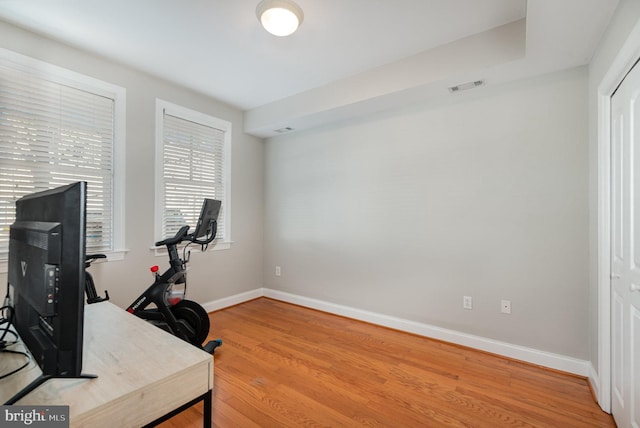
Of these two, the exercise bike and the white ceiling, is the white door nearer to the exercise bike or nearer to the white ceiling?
the white ceiling

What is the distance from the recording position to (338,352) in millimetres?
2586

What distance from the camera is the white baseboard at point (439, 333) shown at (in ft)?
7.41

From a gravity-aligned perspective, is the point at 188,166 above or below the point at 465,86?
below

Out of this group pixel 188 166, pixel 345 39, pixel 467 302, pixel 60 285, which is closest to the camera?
pixel 60 285

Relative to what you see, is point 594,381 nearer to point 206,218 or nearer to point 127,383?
point 127,383

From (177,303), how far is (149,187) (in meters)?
1.28

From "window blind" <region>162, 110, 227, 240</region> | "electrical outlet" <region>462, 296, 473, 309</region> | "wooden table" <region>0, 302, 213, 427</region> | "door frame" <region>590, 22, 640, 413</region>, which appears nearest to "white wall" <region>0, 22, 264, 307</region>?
"window blind" <region>162, 110, 227, 240</region>

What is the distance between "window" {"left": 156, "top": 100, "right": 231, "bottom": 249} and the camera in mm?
3133

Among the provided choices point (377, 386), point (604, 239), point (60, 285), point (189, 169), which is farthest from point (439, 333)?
point (189, 169)

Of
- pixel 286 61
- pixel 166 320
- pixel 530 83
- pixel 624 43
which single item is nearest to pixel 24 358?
pixel 166 320

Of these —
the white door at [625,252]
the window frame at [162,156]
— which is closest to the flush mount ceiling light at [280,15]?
the window frame at [162,156]

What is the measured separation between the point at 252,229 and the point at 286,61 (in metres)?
2.30

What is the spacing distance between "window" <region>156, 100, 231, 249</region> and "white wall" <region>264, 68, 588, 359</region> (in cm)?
101

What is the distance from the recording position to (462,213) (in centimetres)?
272
